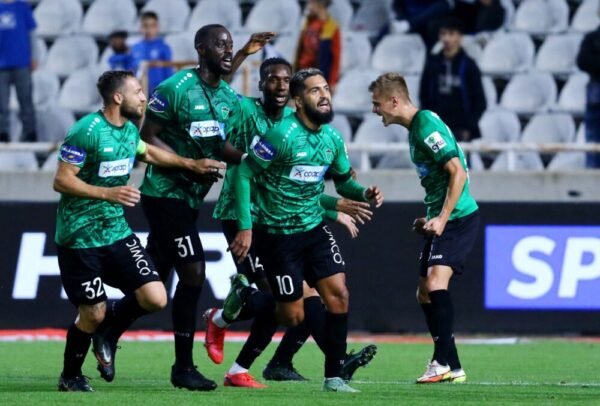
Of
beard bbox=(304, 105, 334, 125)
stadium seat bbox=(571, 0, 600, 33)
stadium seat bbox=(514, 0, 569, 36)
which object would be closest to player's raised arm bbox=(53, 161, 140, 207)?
beard bbox=(304, 105, 334, 125)

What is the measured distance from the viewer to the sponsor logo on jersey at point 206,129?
991 cm

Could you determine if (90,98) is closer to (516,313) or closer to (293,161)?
(516,313)

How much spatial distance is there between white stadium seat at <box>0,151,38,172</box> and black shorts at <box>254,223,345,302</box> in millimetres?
7795

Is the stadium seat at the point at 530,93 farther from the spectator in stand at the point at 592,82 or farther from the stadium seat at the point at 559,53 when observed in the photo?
the spectator in stand at the point at 592,82

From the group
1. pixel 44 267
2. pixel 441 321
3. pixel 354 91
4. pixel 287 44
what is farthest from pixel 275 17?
pixel 441 321

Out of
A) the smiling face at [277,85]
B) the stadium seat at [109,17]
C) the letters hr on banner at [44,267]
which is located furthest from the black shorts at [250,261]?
the stadium seat at [109,17]

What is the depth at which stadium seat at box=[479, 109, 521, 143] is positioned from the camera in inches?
677

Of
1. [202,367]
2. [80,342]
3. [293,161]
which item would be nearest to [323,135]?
[293,161]

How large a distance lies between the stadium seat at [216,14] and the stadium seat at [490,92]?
10.2ft

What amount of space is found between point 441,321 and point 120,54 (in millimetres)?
7598

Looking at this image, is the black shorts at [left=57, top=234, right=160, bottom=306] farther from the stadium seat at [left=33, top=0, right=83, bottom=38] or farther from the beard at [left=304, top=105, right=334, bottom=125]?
the stadium seat at [left=33, top=0, right=83, bottom=38]

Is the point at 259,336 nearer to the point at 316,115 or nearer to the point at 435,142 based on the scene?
the point at 316,115

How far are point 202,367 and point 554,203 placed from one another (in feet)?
14.6

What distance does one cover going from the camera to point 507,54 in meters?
17.9
